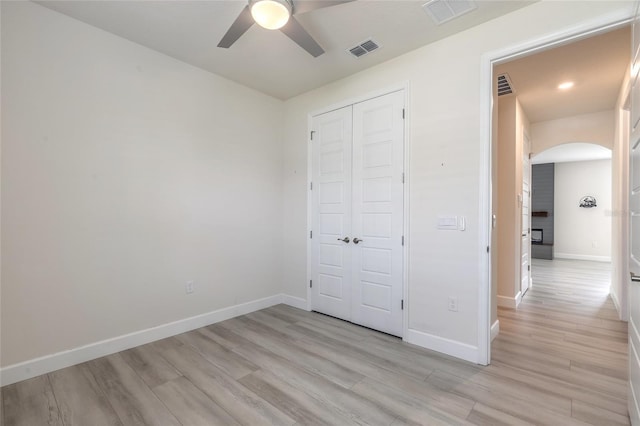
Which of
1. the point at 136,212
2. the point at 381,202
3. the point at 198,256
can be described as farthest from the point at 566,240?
the point at 136,212

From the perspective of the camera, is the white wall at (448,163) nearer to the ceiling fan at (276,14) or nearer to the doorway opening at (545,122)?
the doorway opening at (545,122)

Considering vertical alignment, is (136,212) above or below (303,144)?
below

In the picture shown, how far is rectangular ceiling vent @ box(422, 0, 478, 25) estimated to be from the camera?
2.19 meters

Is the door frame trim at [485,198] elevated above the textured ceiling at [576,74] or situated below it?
below

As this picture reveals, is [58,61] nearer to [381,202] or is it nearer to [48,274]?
[48,274]

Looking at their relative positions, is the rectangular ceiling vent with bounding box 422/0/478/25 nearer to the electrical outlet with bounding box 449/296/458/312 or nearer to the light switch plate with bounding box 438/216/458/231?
the light switch plate with bounding box 438/216/458/231

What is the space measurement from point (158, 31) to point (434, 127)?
2684 mm

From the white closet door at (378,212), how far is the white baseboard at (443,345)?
6.6 inches

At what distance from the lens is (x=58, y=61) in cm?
237

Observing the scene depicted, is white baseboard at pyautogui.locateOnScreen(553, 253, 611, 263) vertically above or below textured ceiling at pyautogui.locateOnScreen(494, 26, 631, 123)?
below

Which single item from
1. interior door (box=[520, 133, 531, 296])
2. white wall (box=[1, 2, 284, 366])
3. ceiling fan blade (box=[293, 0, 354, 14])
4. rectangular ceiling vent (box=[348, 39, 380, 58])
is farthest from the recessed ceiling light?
white wall (box=[1, 2, 284, 366])

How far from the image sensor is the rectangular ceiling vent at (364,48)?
8.91 ft

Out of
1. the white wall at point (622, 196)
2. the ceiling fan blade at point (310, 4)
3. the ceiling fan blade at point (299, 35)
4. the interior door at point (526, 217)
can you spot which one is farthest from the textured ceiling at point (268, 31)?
the interior door at point (526, 217)

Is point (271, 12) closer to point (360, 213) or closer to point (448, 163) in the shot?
point (448, 163)
